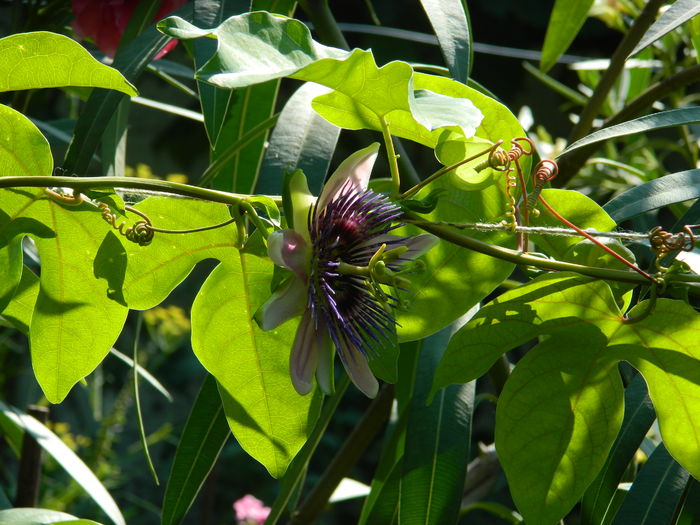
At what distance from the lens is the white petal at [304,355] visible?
0.32 m

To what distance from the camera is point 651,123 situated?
45 cm

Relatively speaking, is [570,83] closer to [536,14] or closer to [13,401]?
[536,14]

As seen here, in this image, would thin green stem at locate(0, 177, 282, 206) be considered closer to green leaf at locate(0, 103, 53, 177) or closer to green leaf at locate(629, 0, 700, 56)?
green leaf at locate(0, 103, 53, 177)

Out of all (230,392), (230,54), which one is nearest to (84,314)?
(230,392)

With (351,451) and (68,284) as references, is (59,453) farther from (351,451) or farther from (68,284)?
(68,284)

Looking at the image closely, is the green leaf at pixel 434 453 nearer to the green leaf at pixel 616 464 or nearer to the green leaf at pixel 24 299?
the green leaf at pixel 616 464

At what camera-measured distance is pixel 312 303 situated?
31 cm

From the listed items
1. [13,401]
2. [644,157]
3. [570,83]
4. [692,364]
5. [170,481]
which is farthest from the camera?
[570,83]

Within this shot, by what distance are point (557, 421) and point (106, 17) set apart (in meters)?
0.46

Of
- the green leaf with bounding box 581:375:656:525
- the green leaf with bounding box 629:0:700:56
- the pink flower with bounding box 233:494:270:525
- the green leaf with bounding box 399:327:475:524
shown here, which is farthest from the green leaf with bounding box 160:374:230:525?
the pink flower with bounding box 233:494:270:525

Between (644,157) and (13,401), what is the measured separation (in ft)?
4.98

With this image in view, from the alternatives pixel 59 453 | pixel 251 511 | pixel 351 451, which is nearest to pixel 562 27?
pixel 351 451

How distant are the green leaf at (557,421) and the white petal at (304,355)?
112 millimetres

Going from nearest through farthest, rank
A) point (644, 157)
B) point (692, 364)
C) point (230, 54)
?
1. point (230, 54)
2. point (692, 364)
3. point (644, 157)
